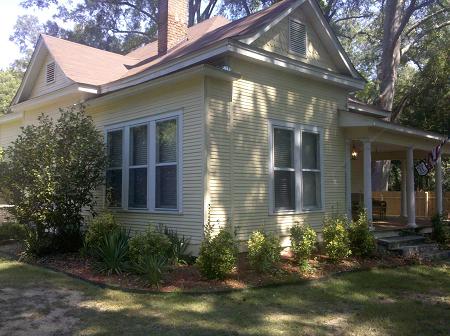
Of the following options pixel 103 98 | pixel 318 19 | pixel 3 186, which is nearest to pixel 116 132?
pixel 103 98

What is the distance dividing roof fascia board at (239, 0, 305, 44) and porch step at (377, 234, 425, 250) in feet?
19.3

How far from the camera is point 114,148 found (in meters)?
12.1

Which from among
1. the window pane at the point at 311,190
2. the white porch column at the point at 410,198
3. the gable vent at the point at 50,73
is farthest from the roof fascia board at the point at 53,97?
the white porch column at the point at 410,198

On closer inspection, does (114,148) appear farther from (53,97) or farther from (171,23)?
(171,23)

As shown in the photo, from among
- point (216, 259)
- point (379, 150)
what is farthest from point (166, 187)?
point (379, 150)

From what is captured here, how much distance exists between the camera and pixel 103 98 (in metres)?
11.7

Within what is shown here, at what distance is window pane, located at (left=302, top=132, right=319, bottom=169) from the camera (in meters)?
11.8

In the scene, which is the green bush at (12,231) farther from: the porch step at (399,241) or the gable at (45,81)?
the porch step at (399,241)

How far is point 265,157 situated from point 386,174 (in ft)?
57.1

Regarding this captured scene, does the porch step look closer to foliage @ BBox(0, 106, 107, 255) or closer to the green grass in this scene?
the green grass

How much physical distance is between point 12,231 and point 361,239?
354 inches

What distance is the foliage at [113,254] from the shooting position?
8742 mm

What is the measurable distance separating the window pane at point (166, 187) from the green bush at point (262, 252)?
2.33 m

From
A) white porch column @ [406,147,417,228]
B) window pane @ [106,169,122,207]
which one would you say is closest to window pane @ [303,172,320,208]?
white porch column @ [406,147,417,228]
